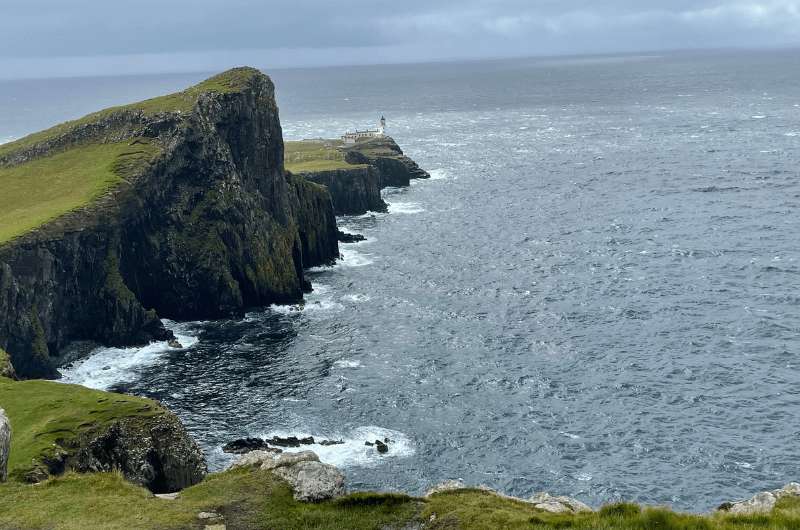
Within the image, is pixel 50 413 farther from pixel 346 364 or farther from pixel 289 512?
pixel 346 364

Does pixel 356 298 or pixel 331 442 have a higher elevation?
pixel 356 298

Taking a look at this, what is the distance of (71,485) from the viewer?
32.6 m

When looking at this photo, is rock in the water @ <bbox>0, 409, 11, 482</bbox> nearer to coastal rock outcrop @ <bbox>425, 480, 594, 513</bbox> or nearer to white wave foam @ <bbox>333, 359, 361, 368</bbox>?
coastal rock outcrop @ <bbox>425, 480, 594, 513</bbox>

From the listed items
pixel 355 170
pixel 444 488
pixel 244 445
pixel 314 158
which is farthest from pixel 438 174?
pixel 444 488

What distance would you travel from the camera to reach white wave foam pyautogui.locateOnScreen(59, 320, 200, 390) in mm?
73562

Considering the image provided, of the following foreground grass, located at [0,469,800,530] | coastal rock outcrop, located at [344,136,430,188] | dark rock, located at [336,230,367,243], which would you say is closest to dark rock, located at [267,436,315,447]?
foreground grass, located at [0,469,800,530]

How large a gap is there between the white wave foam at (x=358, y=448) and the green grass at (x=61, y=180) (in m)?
38.7

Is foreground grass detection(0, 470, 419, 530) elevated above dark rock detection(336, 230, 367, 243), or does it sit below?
above

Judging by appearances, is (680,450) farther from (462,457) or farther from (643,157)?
(643,157)

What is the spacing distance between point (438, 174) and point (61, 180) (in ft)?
326

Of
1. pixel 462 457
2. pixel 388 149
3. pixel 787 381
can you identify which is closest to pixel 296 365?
pixel 462 457

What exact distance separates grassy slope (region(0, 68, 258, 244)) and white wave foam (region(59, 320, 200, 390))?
13808mm

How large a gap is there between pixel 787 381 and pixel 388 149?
5234 inches

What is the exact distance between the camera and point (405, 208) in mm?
150875
